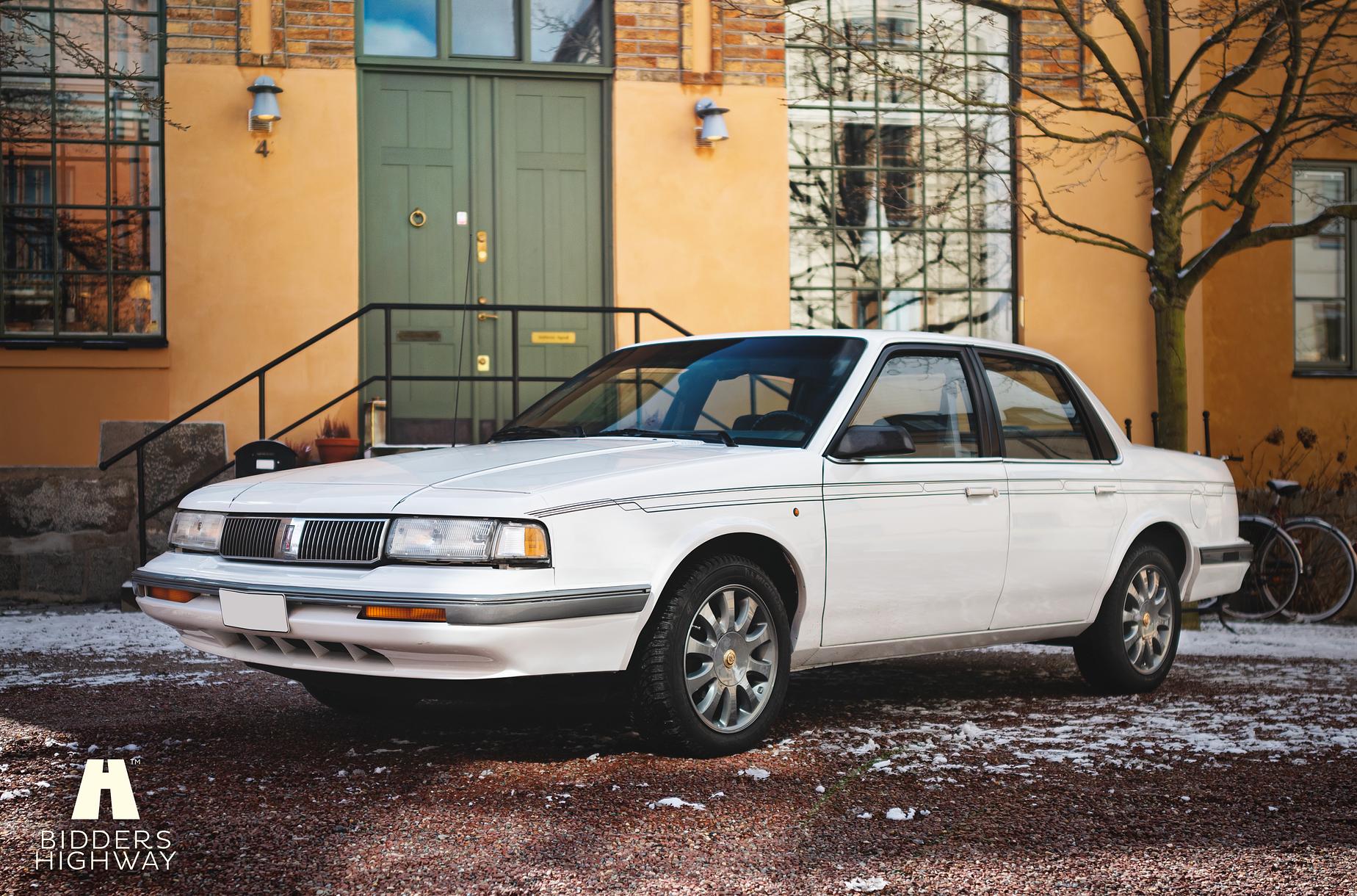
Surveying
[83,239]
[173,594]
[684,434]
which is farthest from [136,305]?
[684,434]

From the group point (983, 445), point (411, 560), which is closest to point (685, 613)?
point (411, 560)

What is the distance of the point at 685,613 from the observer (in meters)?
4.98

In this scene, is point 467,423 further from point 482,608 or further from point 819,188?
point 482,608

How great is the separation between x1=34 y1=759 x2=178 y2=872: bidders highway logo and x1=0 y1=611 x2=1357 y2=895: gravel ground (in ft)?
0.12

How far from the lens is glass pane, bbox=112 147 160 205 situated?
38.4ft

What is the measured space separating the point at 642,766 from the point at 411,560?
40.5 inches

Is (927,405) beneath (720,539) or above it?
above

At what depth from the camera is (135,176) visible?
A: 38.5ft

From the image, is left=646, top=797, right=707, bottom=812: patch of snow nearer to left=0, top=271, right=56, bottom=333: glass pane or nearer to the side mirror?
the side mirror

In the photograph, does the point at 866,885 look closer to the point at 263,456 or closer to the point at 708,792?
the point at 708,792

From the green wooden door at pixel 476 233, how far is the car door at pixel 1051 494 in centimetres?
595

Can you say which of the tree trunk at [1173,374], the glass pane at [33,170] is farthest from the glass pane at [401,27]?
the tree trunk at [1173,374]

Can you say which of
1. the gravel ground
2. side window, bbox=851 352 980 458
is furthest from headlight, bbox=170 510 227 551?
side window, bbox=851 352 980 458

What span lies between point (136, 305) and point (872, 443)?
7.92 meters
